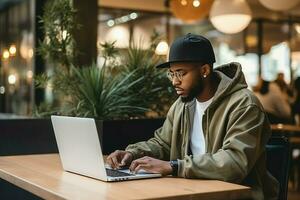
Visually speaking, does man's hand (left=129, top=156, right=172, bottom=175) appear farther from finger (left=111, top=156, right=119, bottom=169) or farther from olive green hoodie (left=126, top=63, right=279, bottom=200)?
finger (left=111, top=156, right=119, bottom=169)

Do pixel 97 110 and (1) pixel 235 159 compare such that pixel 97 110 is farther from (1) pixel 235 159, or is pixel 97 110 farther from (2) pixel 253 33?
(2) pixel 253 33

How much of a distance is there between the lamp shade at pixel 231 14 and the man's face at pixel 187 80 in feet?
9.33

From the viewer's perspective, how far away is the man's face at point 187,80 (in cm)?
241

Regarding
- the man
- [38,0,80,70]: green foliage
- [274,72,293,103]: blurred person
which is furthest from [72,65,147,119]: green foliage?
[274,72,293,103]: blurred person

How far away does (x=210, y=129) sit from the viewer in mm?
2434

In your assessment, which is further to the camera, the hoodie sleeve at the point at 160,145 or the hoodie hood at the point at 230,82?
the hoodie sleeve at the point at 160,145

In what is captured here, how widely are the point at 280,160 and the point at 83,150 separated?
3.12ft

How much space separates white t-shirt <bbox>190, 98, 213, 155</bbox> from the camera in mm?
2547

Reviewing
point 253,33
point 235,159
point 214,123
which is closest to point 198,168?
point 235,159

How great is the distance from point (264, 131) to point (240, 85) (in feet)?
0.77

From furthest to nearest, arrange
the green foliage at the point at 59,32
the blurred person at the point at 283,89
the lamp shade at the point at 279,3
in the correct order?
the blurred person at the point at 283,89
the lamp shade at the point at 279,3
the green foliage at the point at 59,32

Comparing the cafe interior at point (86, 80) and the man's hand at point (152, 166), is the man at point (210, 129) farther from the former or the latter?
the cafe interior at point (86, 80)

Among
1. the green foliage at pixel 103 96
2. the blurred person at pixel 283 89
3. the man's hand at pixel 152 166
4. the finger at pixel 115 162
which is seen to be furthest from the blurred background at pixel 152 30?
the man's hand at pixel 152 166

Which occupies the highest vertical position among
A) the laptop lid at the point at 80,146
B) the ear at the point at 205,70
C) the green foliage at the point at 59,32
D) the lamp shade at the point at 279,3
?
the lamp shade at the point at 279,3
